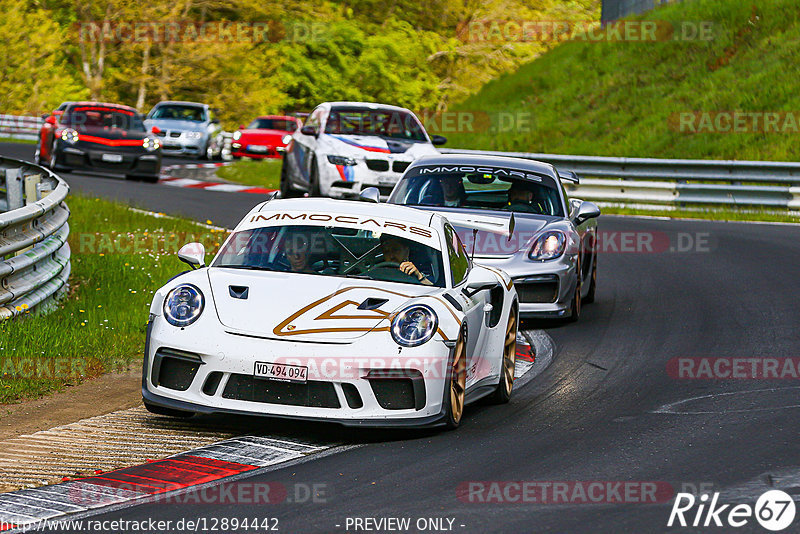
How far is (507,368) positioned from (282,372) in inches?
85.8

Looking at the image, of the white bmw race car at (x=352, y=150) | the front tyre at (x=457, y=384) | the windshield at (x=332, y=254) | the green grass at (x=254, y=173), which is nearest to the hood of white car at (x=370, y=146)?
the white bmw race car at (x=352, y=150)

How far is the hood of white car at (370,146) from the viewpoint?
20641 mm

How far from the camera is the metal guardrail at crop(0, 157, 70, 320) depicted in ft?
33.8

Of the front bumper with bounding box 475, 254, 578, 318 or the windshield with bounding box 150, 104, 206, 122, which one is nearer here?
the front bumper with bounding box 475, 254, 578, 318

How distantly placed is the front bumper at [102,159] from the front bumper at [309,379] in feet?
65.3

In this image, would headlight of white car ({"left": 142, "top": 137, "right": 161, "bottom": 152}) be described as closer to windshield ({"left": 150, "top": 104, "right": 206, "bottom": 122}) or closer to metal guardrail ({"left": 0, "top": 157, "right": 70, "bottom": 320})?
windshield ({"left": 150, "top": 104, "right": 206, "bottom": 122})

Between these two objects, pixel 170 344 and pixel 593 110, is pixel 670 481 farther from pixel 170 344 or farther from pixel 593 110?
pixel 593 110

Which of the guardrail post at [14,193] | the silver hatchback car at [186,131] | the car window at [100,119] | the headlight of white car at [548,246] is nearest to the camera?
the headlight of white car at [548,246]

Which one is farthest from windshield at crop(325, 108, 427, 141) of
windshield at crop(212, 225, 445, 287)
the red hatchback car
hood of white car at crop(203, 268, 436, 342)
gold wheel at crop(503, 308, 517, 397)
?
the red hatchback car

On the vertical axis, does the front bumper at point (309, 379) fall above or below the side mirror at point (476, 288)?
below

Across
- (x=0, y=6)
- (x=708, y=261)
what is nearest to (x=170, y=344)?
(x=708, y=261)

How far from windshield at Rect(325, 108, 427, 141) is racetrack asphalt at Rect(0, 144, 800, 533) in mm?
7825

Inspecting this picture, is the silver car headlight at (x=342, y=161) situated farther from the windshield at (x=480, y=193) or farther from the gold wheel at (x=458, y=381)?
the gold wheel at (x=458, y=381)

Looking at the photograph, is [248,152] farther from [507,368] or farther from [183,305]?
[183,305]
